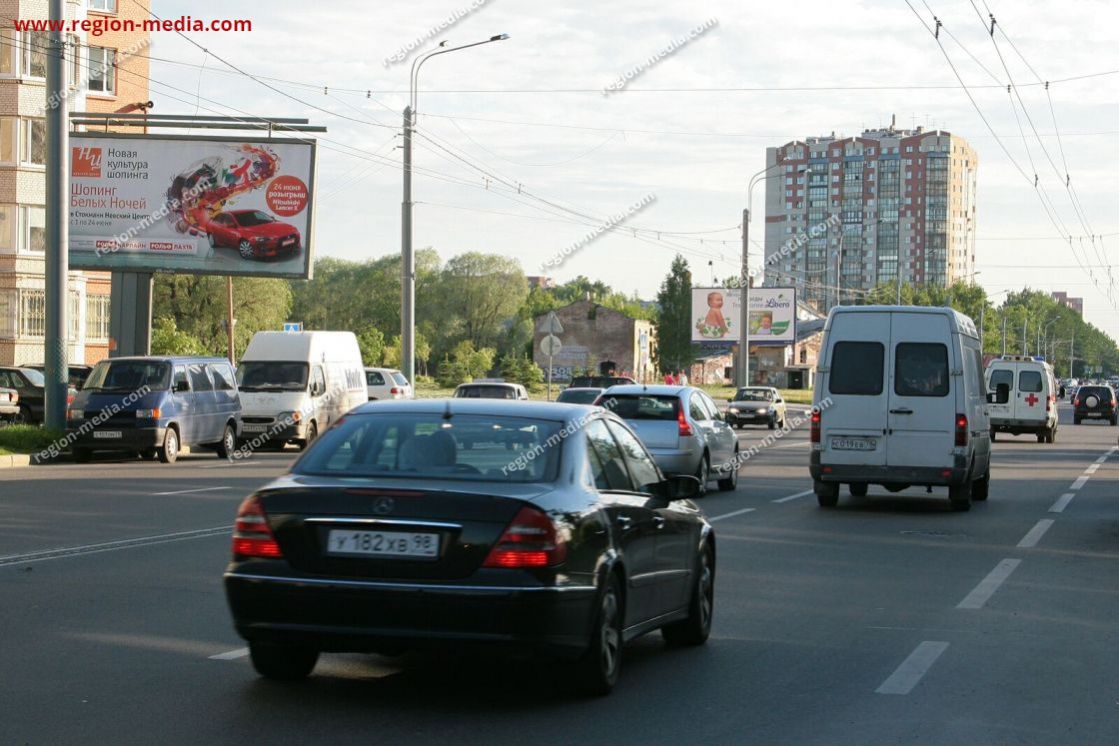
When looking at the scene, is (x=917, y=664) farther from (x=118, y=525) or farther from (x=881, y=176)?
(x=881, y=176)

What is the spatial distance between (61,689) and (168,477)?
16345 mm

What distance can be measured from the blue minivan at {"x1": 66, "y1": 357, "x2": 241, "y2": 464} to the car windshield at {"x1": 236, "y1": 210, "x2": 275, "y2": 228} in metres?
11.2

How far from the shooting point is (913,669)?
8.01m

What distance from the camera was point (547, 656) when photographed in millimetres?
6602

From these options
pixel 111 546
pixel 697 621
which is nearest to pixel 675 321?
pixel 111 546

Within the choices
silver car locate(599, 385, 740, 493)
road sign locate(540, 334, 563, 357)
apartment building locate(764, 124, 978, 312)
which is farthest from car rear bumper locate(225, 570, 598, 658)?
apartment building locate(764, 124, 978, 312)

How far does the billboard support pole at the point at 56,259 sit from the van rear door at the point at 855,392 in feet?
47.6

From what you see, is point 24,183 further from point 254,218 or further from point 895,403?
point 895,403

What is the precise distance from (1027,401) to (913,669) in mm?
37163

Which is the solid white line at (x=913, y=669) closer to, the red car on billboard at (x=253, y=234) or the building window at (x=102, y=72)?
the red car on billboard at (x=253, y=234)

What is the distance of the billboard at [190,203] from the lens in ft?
130

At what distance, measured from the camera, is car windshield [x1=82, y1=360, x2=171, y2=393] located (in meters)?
27.6

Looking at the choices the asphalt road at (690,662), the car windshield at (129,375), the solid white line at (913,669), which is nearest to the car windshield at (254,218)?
the car windshield at (129,375)

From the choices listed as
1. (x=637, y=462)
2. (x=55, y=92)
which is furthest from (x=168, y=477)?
(x=637, y=462)
